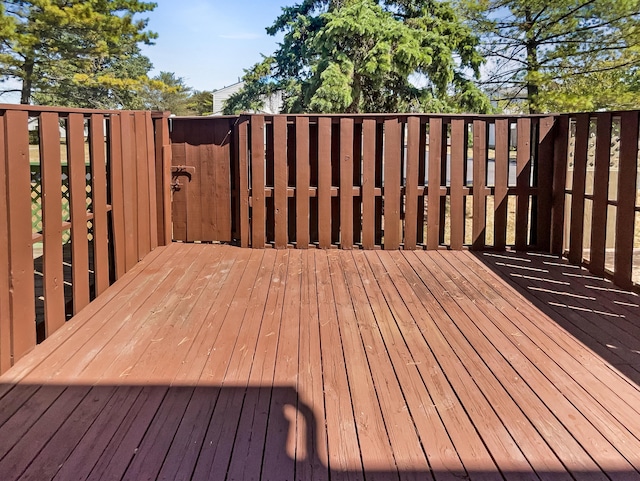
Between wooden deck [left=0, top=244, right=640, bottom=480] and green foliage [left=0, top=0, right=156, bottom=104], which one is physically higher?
green foliage [left=0, top=0, right=156, bottom=104]

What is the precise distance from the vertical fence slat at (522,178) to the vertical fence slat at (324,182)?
5.86 feet

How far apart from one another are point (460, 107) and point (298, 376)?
8472mm

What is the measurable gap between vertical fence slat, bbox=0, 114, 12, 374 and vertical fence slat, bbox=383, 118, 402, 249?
11.0 feet

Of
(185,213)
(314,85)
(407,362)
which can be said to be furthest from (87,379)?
(314,85)

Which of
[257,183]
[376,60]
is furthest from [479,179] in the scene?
[376,60]

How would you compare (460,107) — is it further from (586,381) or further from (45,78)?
(45,78)

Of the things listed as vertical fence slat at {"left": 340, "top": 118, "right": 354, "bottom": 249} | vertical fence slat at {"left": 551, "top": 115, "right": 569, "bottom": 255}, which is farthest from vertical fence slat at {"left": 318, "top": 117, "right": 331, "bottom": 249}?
vertical fence slat at {"left": 551, "top": 115, "right": 569, "bottom": 255}

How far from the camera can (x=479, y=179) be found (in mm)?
4867

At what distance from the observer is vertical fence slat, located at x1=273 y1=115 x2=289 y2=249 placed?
4.89 meters

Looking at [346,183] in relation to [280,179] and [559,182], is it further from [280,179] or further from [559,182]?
[559,182]

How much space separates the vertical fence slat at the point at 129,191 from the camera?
3.93 meters

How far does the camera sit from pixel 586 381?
2221mm

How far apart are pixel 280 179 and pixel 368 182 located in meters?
0.86

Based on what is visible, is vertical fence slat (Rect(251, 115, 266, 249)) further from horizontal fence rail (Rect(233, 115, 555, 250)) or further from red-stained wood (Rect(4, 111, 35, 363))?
red-stained wood (Rect(4, 111, 35, 363))
